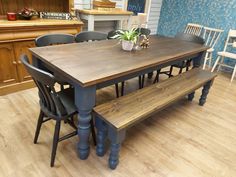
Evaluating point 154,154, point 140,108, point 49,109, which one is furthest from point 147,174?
point 49,109

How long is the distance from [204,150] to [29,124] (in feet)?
6.31

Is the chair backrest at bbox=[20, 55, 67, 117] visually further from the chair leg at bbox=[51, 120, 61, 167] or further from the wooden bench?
the wooden bench

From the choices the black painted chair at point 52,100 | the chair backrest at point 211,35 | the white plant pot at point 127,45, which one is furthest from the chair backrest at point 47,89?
the chair backrest at point 211,35

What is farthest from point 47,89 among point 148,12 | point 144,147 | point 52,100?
point 148,12

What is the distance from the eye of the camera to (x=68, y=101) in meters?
1.72

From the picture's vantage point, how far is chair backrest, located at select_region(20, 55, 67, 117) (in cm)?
129

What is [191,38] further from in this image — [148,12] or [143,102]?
[148,12]

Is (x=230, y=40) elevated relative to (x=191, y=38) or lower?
lower

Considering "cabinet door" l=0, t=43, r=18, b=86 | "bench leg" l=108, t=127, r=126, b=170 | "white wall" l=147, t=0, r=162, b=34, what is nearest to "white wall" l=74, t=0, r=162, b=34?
"white wall" l=147, t=0, r=162, b=34

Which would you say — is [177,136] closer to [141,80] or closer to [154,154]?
[154,154]

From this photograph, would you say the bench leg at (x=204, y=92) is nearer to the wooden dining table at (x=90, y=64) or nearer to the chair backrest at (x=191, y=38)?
the wooden dining table at (x=90, y=64)

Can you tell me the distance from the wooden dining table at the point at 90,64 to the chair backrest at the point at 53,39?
0.24 m

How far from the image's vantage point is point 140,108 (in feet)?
5.50

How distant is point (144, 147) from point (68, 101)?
91cm
